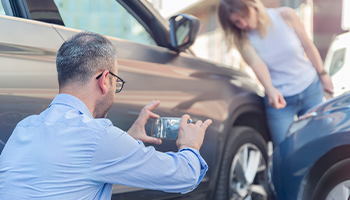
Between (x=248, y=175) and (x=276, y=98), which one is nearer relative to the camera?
(x=276, y=98)

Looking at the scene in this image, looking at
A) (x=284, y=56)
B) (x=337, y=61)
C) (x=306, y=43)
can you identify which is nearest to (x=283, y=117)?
(x=284, y=56)

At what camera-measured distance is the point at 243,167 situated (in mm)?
3023

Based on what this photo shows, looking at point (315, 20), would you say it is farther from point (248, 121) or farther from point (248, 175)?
point (248, 175)

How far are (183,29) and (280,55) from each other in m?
0.99

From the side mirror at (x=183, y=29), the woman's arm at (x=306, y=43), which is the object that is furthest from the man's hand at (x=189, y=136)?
the woman's arm at (x=306, y=43)

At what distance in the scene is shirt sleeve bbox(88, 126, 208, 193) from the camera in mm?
1294

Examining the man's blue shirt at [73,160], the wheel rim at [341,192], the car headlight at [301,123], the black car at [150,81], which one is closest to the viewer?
the man's blue shirt at [73,160]

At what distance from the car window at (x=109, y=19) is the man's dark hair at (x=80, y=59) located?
1279 millimetres

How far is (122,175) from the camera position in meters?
1.34

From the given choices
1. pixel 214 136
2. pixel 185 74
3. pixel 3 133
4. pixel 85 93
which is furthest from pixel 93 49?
pixel 214 136

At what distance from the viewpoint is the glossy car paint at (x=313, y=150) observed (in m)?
1.97

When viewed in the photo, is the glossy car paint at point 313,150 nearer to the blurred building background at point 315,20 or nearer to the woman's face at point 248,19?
the woman's face at point 248,19

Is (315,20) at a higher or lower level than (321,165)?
lower

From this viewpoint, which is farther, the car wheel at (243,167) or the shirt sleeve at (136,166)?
the car wheel at (243,167)
